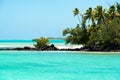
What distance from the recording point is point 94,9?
1496 inches

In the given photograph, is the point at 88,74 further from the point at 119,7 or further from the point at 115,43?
the point at 119,7

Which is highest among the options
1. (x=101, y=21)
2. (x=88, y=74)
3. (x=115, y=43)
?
(x=101, y=21)

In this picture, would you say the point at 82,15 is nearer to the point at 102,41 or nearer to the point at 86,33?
the point at 86,33

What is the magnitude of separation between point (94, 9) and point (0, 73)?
2138cm

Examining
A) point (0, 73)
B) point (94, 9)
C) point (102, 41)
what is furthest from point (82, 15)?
point (0, 73)

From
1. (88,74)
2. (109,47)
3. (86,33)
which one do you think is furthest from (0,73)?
(86,33)

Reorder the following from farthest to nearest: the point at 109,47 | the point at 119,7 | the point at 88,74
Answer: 1. the point at 119,7
2. the point at 109,47
3. the point at 88,74

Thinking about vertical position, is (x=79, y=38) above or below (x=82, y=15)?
below

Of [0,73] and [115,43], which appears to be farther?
[115,43]

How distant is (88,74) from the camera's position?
17.2 m

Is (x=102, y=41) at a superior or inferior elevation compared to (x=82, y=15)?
inferior

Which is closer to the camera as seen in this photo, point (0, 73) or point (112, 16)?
point (0, 73)

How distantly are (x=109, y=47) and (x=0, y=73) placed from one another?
18795 mm

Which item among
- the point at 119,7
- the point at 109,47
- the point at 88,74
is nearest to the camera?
the point at 88,74
